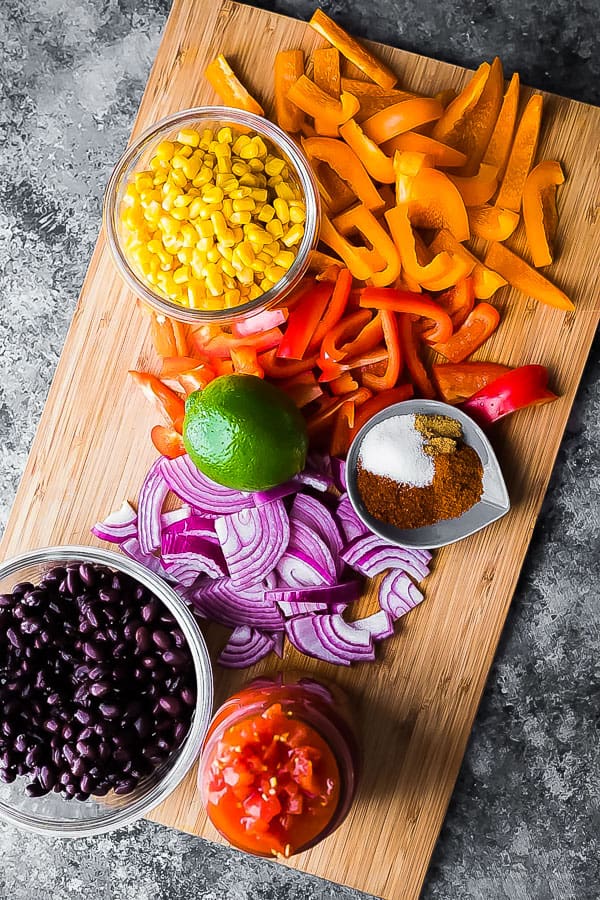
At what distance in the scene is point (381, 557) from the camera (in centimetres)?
207

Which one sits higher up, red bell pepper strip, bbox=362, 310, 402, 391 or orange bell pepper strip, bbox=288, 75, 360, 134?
orange bell pepper strip, bbox=288, 75, 360, 134

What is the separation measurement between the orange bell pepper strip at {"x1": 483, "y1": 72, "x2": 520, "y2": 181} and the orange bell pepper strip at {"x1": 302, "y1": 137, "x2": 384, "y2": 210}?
308 millimetres

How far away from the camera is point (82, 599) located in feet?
6.22

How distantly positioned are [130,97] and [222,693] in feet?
5.45

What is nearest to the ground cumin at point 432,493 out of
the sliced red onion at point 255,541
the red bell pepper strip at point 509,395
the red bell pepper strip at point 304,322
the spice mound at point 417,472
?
the spice mound at point 417,472

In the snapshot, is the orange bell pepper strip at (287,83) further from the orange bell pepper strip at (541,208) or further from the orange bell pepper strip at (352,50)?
the orange bell pepper strip at (541,208)

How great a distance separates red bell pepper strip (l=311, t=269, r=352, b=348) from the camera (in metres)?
2.06

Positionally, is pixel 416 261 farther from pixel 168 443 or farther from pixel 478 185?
pixel 168 443

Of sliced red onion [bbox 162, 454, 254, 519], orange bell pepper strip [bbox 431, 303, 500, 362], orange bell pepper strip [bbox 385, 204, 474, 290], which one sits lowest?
sliced red onion [bbox 162, 454, 254, 519]

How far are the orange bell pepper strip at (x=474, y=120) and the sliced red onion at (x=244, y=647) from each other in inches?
50.9

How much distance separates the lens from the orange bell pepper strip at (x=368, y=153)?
203cm

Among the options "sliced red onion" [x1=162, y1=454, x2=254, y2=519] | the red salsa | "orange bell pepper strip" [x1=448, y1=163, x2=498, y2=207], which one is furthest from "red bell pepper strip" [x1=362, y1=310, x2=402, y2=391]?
the red salsa

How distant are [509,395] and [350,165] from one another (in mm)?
701

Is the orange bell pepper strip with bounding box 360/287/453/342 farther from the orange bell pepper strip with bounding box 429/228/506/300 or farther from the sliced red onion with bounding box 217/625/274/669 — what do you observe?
the sliced red onion with bounding box 217/625/274/669
